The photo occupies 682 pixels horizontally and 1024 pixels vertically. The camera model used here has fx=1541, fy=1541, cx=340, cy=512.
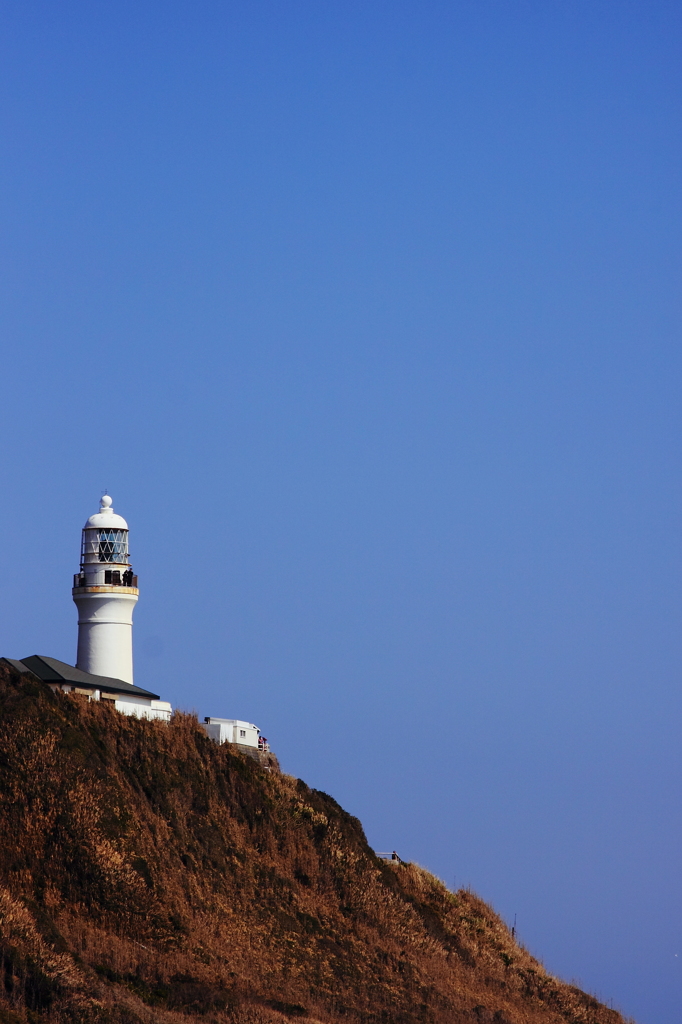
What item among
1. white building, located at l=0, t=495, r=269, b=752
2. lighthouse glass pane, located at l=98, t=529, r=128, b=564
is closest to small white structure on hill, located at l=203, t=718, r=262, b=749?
white building, located at l=0, t=495, r=269, b=752

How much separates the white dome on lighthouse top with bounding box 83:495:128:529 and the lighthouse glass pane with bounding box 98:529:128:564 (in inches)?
8.8

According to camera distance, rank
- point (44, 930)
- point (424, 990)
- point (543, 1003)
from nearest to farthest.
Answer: point (44, 930)
point (424, 990)
point (543, 1003)

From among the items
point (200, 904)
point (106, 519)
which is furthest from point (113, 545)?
point (200, 904)

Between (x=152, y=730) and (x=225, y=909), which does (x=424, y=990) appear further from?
(x=152, y=730)

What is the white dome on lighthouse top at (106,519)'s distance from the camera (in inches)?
2239

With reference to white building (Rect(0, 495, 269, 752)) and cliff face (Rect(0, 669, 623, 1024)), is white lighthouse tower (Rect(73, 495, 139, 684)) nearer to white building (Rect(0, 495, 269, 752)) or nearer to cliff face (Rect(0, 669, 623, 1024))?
white building (Rect(0, 495, 269, 752))

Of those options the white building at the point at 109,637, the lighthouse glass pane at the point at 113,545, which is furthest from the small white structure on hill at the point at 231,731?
the lighthouse glass pane at the point at 113,545

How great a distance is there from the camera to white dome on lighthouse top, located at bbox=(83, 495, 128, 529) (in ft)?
187

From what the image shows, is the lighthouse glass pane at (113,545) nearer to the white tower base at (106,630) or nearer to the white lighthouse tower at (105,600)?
the white lighthouse tower at (105,600)

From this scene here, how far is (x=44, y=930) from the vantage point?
41250 millimetres

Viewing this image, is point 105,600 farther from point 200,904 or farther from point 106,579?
point 200,904

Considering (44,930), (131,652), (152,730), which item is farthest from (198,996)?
(131,652)

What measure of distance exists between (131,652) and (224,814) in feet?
23.6

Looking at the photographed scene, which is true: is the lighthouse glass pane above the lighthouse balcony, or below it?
above
